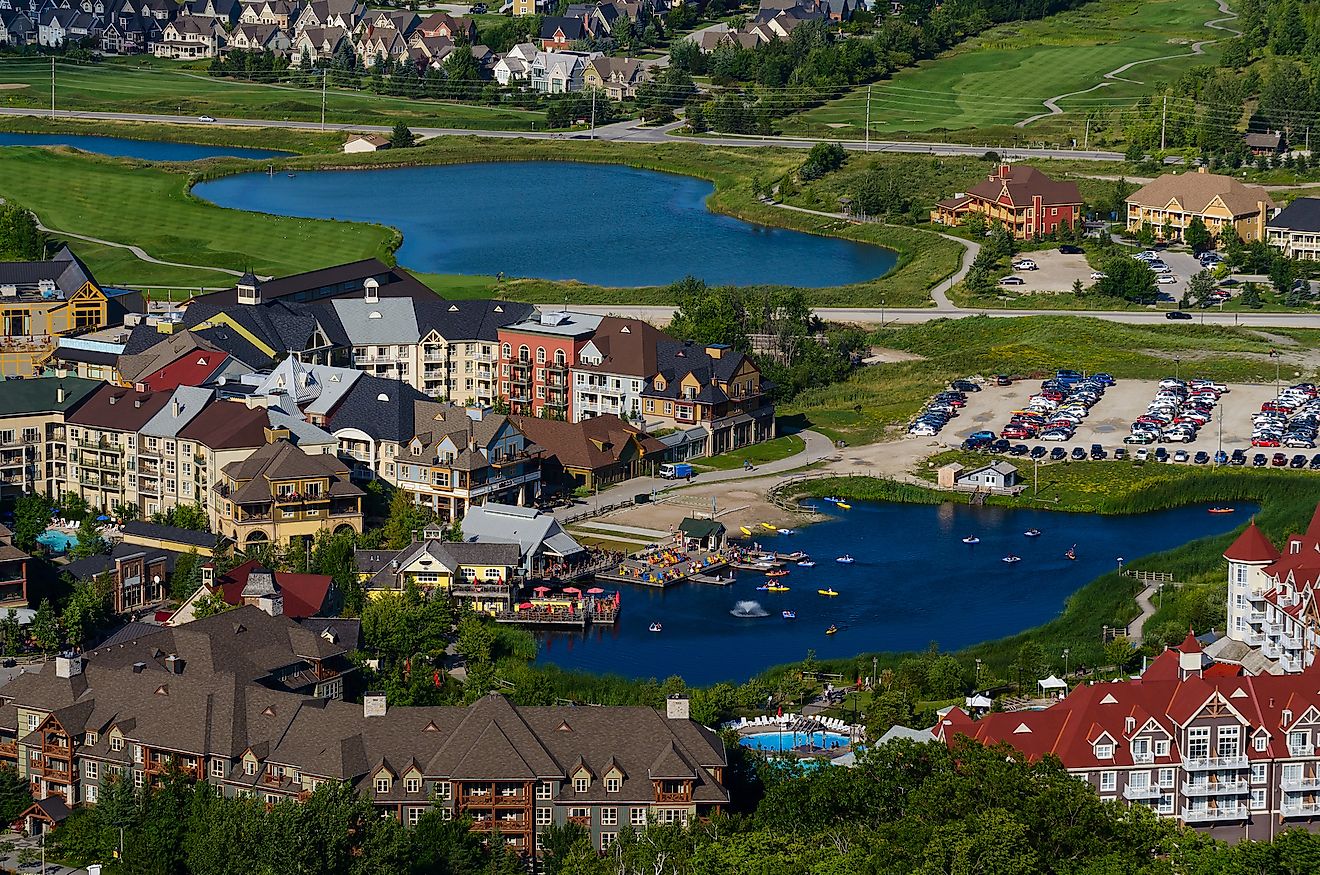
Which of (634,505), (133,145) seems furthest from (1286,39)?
(634,505)

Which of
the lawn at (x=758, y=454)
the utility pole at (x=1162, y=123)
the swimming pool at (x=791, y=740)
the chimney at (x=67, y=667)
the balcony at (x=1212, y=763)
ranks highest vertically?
the utility pole at (x=1162, y=123)

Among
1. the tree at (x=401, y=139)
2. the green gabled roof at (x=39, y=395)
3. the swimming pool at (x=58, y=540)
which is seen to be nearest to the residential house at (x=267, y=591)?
the swimming pool at (x=58, y=540)

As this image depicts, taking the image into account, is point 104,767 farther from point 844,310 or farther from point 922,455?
point 844,310

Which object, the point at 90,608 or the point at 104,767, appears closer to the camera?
the point at 104,767

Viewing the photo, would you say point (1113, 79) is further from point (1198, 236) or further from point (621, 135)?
point (1198, 236)

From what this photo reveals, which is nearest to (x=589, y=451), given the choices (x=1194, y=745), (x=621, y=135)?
(x=1194, y=745)

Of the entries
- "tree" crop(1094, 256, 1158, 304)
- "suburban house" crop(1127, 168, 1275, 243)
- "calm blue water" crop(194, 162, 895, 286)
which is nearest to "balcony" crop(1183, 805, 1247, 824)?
"tree" crop(1094, 256, 1158, 304)

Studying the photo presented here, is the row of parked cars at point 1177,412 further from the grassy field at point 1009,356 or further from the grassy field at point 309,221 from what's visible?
the grassy field at point 309,221

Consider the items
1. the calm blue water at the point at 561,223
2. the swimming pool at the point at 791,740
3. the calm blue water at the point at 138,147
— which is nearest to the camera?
the swimming pool at the point at 791,740
